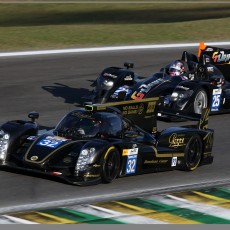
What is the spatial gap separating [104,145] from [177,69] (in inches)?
329

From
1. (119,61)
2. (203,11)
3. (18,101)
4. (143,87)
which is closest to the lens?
(143,87)

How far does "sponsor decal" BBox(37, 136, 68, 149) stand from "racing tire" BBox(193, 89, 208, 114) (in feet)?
22.4

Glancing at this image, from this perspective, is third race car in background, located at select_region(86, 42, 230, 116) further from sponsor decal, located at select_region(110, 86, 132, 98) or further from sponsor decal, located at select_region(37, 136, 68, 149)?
sponsor decal, located at select_region(37, 136, 68, 149)

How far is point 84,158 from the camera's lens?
1131 centimetres

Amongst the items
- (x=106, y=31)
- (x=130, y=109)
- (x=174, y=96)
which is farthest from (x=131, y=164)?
(x=106, y=31)

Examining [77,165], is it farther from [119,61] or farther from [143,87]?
[119,61]

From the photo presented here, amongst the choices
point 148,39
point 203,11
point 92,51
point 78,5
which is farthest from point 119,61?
point 78,5

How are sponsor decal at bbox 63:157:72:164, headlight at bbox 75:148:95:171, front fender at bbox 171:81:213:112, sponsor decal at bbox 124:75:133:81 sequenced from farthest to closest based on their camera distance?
A: sponsor decal at bbox 124:75:133:81
front fender at bbox 171:81:213:112
sponsor decal at bbox 63:157:72:164
headlight at bbox 75:148:95:171

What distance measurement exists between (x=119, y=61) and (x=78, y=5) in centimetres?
3371

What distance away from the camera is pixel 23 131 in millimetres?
12367

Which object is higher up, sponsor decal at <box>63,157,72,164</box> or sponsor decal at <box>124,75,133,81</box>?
sponsor decal at <box>124,75,133,81</box>

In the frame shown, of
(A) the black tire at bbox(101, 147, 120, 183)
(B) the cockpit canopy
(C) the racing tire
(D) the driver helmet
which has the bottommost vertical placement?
(A) the black tire at bbox(101, 147, 120, 183)

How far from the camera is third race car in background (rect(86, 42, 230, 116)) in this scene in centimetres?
1805

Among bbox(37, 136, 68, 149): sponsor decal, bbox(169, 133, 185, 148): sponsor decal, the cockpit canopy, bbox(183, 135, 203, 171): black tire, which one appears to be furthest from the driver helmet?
bbox(37, 136, 68, 149): sponsor decal
